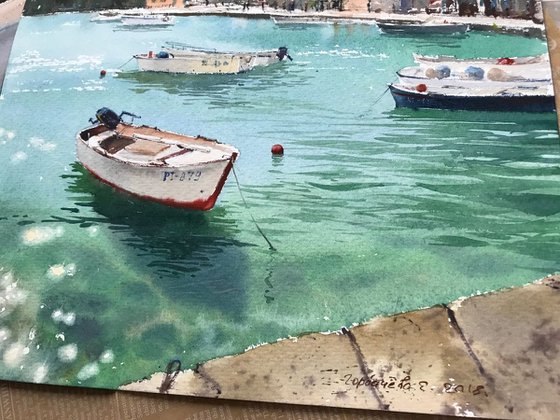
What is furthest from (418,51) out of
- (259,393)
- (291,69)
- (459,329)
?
(259,393)

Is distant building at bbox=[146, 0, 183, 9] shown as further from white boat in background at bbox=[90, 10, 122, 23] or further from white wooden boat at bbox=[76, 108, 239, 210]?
white wooden boat at bbox=[76, 108, 239, 210]

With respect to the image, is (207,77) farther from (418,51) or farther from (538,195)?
(538,195)

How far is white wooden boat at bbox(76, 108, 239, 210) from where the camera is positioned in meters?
0.99

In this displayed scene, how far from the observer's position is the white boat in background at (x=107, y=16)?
1228mm

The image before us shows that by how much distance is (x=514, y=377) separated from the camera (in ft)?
2.60

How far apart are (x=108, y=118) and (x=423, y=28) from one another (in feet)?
2.08

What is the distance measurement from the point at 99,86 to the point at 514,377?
0.91m

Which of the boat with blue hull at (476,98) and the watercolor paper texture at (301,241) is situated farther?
the boat with blue hull at (476,98)

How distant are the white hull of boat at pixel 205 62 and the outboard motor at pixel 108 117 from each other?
112mm

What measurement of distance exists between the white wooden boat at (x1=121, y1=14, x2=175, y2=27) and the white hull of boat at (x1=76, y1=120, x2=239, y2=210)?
293mm

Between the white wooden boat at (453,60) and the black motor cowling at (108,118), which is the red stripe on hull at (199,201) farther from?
the white wooden boat at (453,60)
